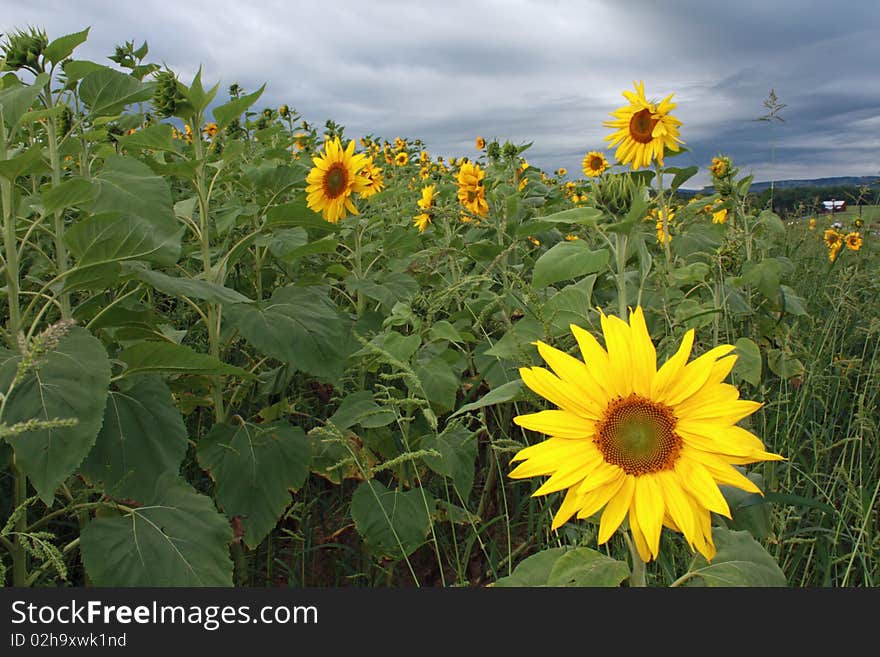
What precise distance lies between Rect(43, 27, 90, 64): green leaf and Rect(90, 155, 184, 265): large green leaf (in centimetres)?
35

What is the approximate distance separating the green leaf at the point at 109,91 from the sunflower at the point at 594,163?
436cm

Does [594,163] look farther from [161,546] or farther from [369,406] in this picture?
[161,546]

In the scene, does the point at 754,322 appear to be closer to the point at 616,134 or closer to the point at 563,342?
the point at 616,134

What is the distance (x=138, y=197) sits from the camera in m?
1.90

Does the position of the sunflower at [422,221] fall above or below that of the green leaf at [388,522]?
above

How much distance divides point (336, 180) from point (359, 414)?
1720 millimetres

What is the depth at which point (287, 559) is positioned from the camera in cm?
234

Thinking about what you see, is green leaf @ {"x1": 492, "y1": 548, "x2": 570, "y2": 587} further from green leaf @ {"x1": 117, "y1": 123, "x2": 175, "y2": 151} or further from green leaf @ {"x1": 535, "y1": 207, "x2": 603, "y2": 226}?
green leaf @ {"x1": 117, "y1": 123, "x2": 175, "y2": 151}

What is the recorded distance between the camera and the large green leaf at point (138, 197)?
1.83 metres

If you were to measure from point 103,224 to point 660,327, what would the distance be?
1.66 meters

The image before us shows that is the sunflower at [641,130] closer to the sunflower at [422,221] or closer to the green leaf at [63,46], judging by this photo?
the sunflower at [422,221]

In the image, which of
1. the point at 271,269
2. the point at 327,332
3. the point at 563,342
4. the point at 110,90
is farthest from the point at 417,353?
the point at 110,90

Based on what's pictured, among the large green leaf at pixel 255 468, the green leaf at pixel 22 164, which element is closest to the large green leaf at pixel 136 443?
the large green leaf at pixel 255 468

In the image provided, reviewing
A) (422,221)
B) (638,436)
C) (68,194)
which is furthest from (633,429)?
(422,221)
